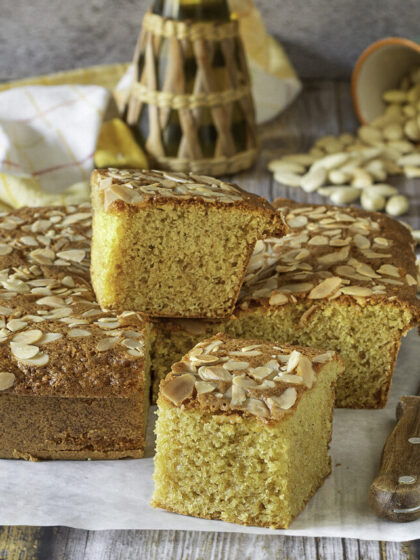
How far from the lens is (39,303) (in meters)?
2.52

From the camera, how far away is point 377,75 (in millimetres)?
4586

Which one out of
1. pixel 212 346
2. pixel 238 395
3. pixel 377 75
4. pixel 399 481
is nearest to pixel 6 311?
pixel 212 346

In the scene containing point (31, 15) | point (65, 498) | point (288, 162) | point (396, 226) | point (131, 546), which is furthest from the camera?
point (31, 15)

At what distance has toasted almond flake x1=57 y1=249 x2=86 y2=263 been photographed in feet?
9.02

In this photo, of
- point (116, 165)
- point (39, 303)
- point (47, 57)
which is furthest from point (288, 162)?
point (39, 303)

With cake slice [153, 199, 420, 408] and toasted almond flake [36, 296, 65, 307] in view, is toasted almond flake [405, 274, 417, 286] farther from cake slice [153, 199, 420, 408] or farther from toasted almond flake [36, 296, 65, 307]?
toasted almond flake [36, 296, 65, 307]

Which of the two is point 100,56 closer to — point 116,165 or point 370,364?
point 116,165

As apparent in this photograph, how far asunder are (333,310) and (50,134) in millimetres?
1801

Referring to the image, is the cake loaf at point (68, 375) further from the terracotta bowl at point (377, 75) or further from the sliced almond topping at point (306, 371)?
the terracotta bowl at point (377, 75)

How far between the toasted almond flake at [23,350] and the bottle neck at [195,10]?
6.10ft

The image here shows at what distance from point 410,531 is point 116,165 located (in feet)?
7.35

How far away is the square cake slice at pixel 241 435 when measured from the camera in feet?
6.81

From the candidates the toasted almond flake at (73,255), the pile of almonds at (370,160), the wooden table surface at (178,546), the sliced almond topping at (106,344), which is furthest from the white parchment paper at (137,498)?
A: the pile of almonds at (370,160)

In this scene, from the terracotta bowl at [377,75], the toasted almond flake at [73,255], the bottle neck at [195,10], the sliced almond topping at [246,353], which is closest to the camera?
the sliced almond topping at [246,353]
